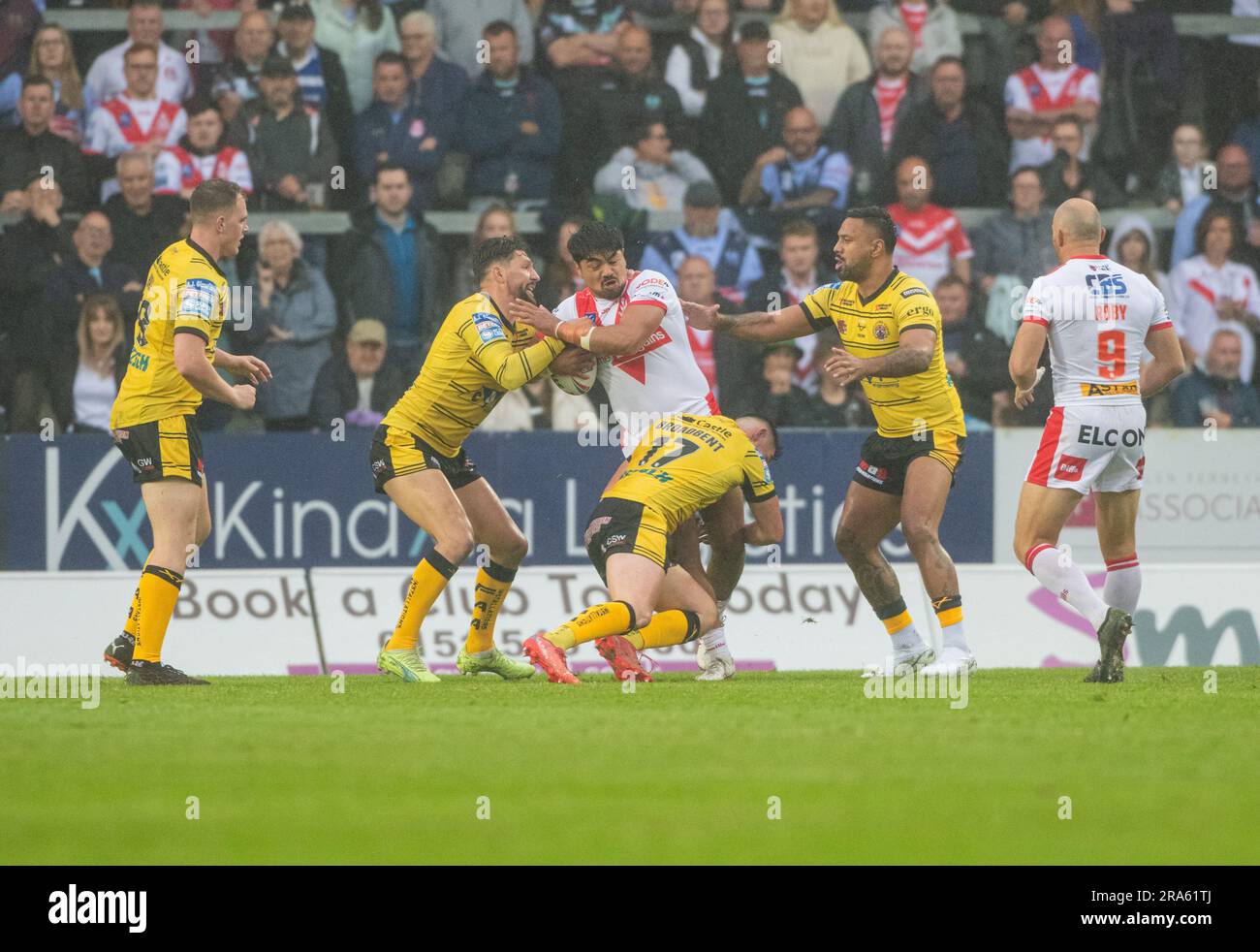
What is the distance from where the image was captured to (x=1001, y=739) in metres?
7.38

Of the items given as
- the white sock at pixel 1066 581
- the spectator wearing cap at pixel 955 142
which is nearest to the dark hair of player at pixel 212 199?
the white sock at pixel 1066 581

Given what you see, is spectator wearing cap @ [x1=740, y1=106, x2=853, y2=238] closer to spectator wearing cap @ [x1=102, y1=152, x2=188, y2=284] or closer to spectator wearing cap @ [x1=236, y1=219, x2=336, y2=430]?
spectator wearing cap @ [x1=236, y1=219, x2=336, y2=430]

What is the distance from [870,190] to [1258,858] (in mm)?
12375

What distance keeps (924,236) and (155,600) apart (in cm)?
880

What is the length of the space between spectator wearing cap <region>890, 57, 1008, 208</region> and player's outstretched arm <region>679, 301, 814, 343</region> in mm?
6585

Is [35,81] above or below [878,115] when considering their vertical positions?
above

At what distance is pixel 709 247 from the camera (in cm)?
1597

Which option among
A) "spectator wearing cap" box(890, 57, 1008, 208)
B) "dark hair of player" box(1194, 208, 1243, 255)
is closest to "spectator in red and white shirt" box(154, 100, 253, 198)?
"spectator wearing cap" box(890, 57, 1008, 208)

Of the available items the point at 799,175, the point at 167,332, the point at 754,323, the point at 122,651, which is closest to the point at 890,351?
the point at 754,323

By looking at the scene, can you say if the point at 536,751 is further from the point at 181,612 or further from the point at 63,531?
the point at 63,531

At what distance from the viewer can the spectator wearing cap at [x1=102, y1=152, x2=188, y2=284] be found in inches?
618

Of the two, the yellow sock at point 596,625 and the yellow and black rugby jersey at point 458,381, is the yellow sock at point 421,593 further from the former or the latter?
the yellow sock at point 596,625

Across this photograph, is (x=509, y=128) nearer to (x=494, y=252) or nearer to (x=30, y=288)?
(x=30, y=288)
